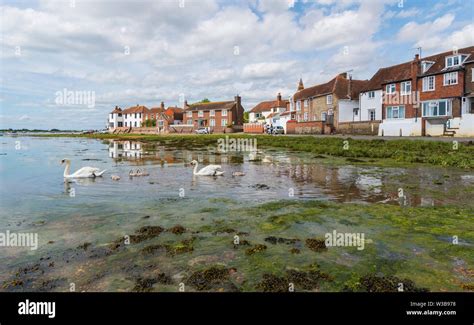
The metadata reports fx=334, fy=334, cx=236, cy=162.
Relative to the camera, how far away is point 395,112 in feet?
179

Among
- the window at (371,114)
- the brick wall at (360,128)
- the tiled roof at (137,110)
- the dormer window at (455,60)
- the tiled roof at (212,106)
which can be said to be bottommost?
the brick wall at (360,128)

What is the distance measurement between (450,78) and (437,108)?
14.1 ft

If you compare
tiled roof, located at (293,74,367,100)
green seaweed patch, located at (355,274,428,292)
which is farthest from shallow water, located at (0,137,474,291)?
tiled roof, located at (293,74,367,100)

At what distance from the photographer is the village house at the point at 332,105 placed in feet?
213

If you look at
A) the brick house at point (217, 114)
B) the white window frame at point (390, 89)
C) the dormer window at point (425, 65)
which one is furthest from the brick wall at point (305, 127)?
the brick house at point (217, 114)

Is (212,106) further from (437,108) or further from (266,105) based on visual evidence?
(437,108)

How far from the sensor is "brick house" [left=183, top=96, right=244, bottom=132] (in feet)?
354

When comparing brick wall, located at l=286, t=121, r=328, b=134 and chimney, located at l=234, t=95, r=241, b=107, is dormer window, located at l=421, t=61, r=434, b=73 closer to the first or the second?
brick wall, located at l=286, t=121, r=328, b=134

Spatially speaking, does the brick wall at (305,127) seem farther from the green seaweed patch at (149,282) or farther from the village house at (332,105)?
the green seaweed patch at (149,282)

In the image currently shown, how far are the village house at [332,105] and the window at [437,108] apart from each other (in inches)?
636

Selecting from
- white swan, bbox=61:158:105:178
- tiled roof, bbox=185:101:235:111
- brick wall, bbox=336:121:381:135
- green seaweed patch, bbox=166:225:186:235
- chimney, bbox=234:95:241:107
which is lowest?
green seaweed patch, bbox=166:225:186:235

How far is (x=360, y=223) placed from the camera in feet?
30.8
